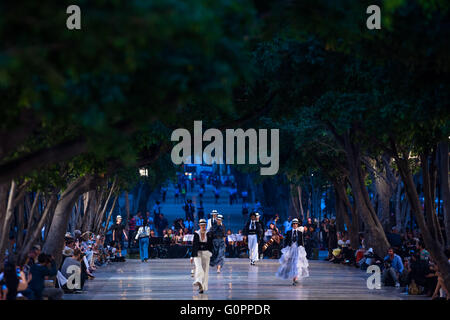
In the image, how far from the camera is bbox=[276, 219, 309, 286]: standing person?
25.3m

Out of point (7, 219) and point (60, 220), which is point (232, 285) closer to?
point (60, 220)

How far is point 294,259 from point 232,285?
6.56 feet

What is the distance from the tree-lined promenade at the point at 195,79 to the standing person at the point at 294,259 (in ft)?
8.80

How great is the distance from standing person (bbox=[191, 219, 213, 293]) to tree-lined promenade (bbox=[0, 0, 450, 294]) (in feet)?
8.54

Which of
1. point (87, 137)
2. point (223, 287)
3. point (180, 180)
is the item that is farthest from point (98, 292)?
point (180, 180)

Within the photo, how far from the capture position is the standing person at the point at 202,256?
22344 mm

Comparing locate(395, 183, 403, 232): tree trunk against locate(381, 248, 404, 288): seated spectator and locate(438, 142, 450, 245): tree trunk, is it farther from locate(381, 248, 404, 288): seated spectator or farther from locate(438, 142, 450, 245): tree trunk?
locate(438, 142, 450, 245): tree trunk

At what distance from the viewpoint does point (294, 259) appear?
25.4 metres

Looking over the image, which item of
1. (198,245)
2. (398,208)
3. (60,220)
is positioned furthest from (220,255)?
(398,208)

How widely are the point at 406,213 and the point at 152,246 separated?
12.6 m

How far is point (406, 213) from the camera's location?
1483 inches

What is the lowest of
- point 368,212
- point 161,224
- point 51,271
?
point 51,271

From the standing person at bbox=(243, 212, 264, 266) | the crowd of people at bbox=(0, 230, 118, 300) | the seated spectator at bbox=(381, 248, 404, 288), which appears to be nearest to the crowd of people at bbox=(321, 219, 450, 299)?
the seated spectator at bbox=(381, 248, 404, 288)

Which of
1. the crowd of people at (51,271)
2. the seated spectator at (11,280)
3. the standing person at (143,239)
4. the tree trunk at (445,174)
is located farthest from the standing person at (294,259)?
the standing person at (143,239)
